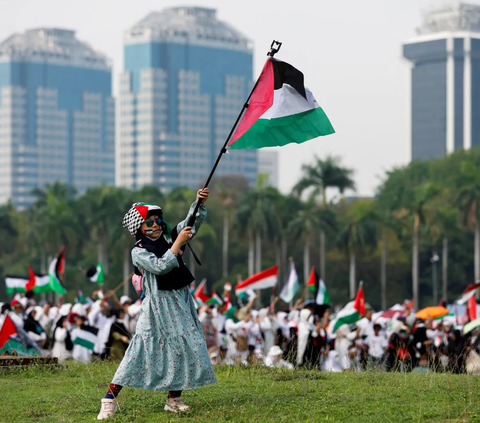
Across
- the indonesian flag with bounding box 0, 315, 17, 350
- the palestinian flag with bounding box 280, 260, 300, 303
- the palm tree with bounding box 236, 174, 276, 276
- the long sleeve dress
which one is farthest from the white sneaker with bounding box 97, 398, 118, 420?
the palm tree with bounding box 236, 174, 276, 276

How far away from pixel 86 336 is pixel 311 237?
61.6 metres

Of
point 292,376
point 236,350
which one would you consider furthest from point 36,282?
point 292,376

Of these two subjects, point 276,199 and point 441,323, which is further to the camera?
point 276,199

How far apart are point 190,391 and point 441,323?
435 inches

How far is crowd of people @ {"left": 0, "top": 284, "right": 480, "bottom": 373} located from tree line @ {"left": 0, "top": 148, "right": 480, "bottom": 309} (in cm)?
5087

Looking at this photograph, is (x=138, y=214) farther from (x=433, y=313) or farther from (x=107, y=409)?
(x=433, y=313)

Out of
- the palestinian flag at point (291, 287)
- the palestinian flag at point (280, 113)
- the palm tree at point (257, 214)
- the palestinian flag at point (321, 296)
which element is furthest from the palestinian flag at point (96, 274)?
the palm tree at point (257, 214)

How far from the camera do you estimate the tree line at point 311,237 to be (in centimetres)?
7531

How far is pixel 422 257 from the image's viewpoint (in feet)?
267

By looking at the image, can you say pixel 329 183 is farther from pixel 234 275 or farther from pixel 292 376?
pixel 292 376

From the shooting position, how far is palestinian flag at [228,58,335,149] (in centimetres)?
1017

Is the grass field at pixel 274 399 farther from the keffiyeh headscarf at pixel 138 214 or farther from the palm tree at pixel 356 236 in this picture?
the palm tree at pixel 356 236

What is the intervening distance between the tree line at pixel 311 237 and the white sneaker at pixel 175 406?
206 ft

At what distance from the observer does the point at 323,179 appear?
74.6 meters
